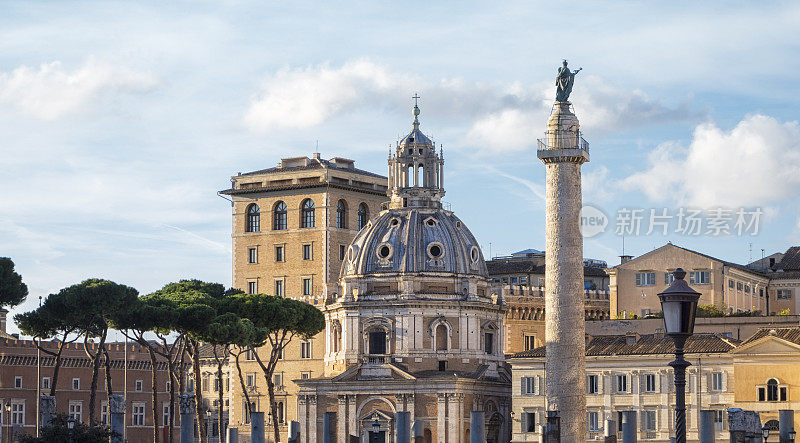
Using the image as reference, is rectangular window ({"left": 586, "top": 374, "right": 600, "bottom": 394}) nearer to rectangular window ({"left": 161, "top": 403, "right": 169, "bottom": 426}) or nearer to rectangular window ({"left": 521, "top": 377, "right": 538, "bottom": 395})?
rectangular window ({"left": 521, "top": 377, "right": 538, "bottom": 395})

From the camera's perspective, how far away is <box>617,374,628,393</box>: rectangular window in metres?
96.7

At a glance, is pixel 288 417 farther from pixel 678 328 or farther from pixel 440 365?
pixel 678 328

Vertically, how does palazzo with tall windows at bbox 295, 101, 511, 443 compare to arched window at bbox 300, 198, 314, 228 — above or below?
below

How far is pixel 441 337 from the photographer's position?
112 meters

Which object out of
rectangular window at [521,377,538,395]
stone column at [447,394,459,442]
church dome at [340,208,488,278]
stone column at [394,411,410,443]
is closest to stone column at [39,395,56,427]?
stone column at [394,411,410,443]

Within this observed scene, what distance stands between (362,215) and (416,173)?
40.3 feet

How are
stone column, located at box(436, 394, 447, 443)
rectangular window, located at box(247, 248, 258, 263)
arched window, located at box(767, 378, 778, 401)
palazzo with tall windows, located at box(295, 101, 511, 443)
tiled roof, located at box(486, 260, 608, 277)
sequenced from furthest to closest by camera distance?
tiled roof, located at box(486, 260, 608, 277) → rectangular window, located at box(247, 248, 258, 263) → palazzo with tall windows, located at box(295, 101, 511, 443) → stone column, located at box(436, 394, 447, 443) → arched window, located at box(767, 378, 778, 401)

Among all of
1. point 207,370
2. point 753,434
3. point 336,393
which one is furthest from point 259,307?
point 753,434

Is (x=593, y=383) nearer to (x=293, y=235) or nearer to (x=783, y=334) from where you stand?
(x=783, y=334)

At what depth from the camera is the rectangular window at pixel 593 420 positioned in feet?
318

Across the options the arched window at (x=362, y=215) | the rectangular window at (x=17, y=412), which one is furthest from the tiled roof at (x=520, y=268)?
the rectangular window at (x=17, y=412)

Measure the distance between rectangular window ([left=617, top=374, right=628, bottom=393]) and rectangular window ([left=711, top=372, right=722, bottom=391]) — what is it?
580 centimetres

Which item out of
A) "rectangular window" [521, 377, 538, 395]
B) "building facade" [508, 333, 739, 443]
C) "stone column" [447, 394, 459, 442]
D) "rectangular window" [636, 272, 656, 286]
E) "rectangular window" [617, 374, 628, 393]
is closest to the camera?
"building facade" [508, 333, 739, 443]

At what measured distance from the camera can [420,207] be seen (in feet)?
379
